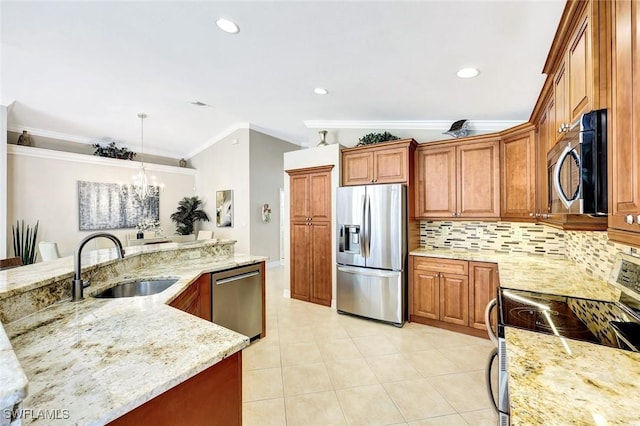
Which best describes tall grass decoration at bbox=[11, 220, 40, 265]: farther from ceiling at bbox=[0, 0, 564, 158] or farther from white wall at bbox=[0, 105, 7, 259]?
ceiling at bbox=[0, 0, 564, 158]

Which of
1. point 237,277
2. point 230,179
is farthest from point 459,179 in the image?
point 230,179

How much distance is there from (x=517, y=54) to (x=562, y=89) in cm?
78

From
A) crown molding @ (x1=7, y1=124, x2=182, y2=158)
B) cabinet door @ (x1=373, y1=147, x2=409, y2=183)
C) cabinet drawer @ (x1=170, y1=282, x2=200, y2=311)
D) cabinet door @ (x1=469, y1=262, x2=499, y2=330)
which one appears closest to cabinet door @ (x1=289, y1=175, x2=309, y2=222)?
cabinet door @ (x1=373, y1=147, x2=409, y2=183)

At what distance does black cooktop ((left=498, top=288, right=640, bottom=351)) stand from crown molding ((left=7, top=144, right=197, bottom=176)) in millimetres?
7484

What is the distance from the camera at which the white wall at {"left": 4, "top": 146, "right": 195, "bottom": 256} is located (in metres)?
5.00

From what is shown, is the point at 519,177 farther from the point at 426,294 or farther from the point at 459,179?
the point at 426,294

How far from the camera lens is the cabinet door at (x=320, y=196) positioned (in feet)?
12.8

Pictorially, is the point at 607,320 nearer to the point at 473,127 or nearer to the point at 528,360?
the point at 528,360

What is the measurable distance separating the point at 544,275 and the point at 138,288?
3049 millimetres

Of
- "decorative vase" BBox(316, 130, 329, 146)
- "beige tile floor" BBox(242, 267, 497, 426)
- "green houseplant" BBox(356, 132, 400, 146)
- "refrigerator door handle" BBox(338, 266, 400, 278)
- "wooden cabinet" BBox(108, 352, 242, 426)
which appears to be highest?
"decorative vase" BBox(316, 130, 329, 146)

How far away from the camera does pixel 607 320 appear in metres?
1.27

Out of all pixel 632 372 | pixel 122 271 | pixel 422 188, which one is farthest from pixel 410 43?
pixel 122 271

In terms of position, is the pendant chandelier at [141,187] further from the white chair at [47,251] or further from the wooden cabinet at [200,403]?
the wooden cabinet at [200,403]

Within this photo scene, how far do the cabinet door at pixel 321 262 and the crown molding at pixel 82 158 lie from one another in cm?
502
